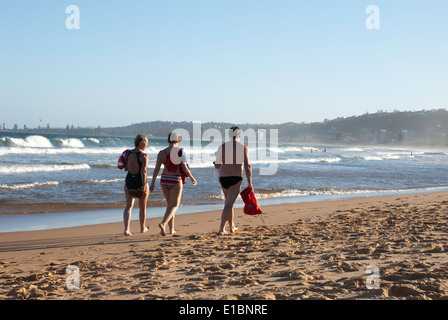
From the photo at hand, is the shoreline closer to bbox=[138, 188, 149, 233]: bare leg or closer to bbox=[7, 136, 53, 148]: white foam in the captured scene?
bbox=[138, 188, 149, 233]: bare leg

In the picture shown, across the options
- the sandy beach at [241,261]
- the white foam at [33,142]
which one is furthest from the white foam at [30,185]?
the white foam at [33,142]

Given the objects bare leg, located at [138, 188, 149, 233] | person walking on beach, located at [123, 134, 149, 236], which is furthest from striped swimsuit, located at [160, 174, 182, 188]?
bare leg, located at [138, 188, 149, 233]

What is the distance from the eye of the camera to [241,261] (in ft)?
16.4

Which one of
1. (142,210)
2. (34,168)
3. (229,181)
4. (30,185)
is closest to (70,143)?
(34,168)

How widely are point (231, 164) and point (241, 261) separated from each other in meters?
2.15

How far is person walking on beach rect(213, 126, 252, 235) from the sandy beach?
0.64 metres

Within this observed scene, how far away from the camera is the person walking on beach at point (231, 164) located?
22.3ft

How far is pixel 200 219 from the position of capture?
9.13 metres

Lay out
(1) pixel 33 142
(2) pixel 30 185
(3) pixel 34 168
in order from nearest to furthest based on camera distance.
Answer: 1. (2) pixel 30 185
2. (3) pixel 34 168
3. (1) pixel 33 142

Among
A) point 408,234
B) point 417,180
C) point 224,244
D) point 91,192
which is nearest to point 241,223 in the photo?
point 224,244

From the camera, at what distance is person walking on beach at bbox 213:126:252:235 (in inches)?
267

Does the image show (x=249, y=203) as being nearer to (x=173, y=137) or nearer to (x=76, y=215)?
(x=173, y=137)
